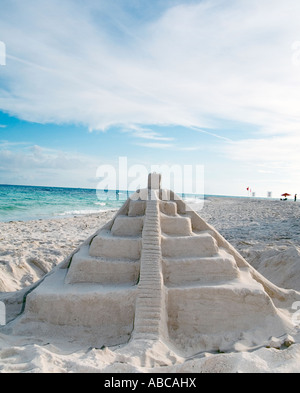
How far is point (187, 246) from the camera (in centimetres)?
422

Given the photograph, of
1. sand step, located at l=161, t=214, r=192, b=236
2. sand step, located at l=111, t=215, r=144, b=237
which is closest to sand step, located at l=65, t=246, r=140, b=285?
sand step, located at l=111, t=215, r=144, b=237

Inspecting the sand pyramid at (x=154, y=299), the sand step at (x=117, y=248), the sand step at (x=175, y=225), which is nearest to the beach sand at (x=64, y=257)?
the sand pyramid at (x=154, y=299)

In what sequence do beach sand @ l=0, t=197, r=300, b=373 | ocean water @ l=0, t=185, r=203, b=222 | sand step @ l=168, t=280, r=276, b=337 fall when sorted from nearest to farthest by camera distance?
1. beach sand @ l=0, t=197, r=300, b=373
2. sand step @ l=168, t=280, r=276, b=337
3. ocean water @ l=0, t=185, r=203, b=222

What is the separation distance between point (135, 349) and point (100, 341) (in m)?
0.62

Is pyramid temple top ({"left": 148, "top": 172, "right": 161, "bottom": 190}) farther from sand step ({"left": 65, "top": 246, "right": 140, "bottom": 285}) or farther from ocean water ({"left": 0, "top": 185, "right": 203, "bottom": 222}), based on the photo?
ocean water ({"left": 0, "top": 185, "right": 203, "bottom": 222})

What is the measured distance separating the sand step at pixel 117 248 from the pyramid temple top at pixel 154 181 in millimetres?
1208

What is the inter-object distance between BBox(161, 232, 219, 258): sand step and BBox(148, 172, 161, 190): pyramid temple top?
3.59ft

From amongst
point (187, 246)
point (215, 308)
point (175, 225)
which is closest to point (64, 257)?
point (175, 225)

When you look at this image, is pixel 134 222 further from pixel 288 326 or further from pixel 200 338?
pixel 288 326

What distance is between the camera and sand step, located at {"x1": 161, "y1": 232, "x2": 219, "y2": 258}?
418 centimetres

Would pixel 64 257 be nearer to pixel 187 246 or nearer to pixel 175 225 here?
pixel 175 225

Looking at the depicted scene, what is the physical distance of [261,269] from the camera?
6.26m

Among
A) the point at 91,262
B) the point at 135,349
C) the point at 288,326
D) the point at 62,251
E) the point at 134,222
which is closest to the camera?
the point at 135,349
